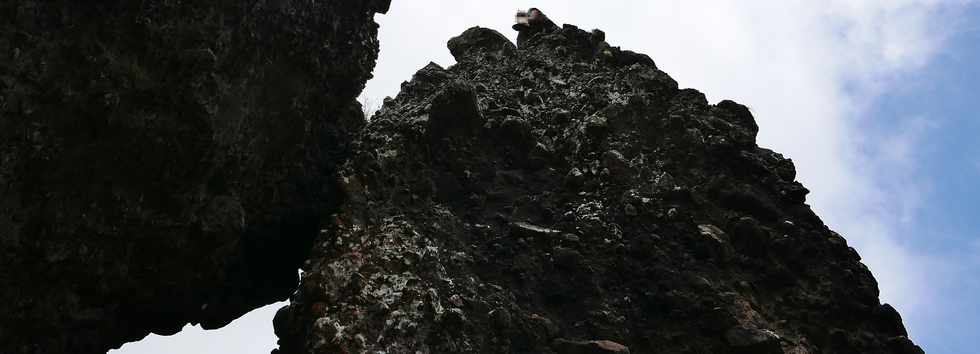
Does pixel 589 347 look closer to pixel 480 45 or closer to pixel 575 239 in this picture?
pixel 575 239

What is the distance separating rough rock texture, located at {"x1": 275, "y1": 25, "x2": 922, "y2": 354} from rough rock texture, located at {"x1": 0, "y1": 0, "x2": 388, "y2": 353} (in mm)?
812

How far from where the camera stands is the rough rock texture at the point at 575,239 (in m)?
6.49

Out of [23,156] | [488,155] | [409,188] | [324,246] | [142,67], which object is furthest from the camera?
[488,155]

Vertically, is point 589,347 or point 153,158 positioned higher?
point 153,158

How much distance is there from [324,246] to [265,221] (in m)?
1.12

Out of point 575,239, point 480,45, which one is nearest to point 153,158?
point 575,239

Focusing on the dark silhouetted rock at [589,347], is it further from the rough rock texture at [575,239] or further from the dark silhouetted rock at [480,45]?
the dark silhouetted rock at [480,45]

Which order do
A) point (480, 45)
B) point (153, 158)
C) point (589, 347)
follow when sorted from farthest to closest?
point (480, 45) → point (589, 347) → point (153, 158)

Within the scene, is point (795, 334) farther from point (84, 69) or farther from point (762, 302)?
point (84, 69)

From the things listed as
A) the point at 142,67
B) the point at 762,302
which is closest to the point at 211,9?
the point at 142,67

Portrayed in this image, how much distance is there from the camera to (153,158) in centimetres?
622

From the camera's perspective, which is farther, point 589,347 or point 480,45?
point 480,45

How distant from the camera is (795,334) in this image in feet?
23.2

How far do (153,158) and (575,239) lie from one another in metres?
3.78
